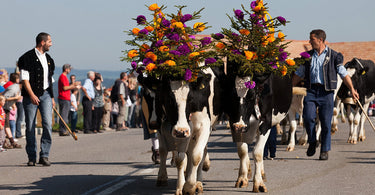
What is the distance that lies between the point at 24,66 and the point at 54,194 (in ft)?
12.2

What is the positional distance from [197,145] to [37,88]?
445 cm

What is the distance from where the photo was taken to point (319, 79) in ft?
39.0

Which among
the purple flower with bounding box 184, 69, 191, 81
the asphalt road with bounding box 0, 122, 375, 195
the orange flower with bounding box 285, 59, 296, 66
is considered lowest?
the asphalt road with bounding box 0, 122, 375, 195

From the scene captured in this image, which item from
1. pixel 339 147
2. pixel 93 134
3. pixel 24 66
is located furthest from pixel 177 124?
pixel 93 134

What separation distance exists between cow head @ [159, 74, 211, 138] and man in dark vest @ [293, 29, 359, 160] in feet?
13.4

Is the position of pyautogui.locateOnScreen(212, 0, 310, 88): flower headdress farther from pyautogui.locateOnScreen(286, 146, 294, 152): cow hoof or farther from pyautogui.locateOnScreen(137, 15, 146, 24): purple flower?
pyautogui.locateOnScreen(286, 146, 294, 152): cow hoof

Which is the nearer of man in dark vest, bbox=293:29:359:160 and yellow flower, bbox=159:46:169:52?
yellow flower, bbox=159:46:169:52

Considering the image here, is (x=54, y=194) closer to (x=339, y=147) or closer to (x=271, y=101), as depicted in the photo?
(x=271, y=101)

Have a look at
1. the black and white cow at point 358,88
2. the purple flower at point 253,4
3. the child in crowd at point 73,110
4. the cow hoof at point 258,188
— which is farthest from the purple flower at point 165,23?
the child in crowd at point 73,110

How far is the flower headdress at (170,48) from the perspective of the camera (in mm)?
8000

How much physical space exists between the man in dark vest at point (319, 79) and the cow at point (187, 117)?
365cm

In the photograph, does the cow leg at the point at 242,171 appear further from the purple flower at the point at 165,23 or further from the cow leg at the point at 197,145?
the purple flower at the point at 165,23

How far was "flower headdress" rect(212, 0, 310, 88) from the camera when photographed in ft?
28.2

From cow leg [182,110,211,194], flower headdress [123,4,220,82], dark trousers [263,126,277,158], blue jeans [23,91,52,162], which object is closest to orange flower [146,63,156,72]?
flower headdress [123,4,220,82]
